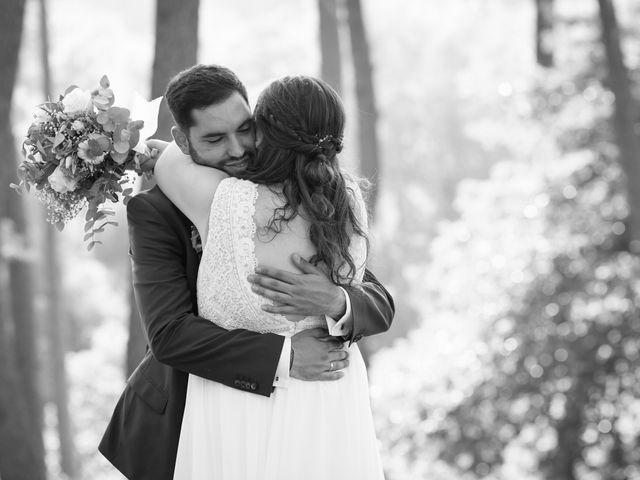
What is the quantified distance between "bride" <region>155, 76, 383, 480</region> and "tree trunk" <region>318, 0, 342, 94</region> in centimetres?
676

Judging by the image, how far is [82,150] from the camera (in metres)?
3.42

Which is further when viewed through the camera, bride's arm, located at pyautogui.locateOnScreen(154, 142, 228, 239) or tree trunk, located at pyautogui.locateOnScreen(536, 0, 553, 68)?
tree trunk, located at pyautogui.locateOnScreen(536, 0, 553, 68)

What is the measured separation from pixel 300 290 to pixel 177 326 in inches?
17.1

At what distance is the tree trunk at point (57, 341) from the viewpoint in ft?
59.8

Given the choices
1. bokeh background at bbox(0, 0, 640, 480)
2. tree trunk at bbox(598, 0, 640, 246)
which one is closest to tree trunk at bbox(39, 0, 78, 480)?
bokeh background at bbox(0, 0, 640, 480)

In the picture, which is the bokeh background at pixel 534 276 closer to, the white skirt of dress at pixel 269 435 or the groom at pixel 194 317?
the groom at pixel 194 317

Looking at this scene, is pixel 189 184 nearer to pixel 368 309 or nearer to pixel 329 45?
pixel 368 309

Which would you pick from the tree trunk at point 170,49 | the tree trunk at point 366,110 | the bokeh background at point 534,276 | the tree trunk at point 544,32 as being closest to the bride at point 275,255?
the tree trunk at point 170,49

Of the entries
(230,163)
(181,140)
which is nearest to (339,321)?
(230,163)

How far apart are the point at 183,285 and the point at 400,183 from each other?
38.2 meters

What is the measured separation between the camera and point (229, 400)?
3330mm

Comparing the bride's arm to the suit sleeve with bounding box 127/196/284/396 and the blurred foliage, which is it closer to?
the suit sleeve with bounding box 127/196/284/396

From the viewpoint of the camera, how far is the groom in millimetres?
3260

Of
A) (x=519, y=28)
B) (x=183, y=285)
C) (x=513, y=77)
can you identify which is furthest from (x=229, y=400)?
(x=519, y=28)
